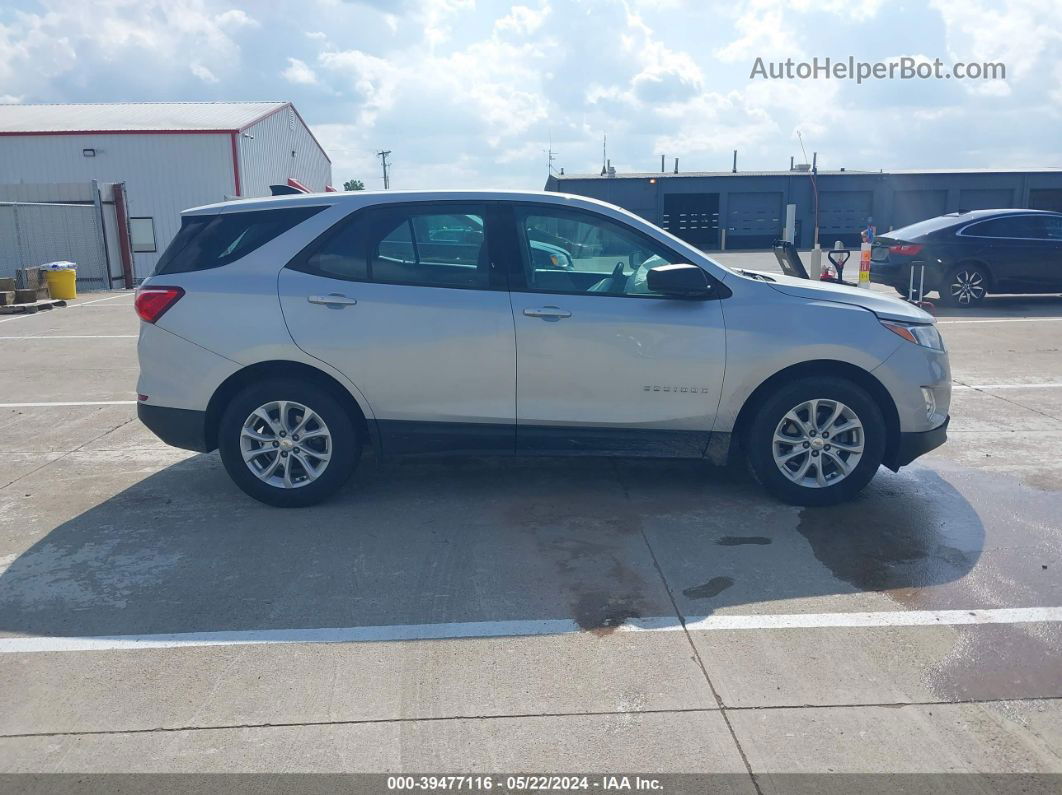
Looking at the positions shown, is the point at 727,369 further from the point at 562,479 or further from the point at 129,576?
the point at 129,576

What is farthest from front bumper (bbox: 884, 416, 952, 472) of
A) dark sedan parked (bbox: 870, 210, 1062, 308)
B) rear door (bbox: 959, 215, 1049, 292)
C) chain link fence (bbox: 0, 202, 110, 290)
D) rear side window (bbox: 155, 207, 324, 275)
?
chain link fence (bbox: 0, 202, 110, 290)

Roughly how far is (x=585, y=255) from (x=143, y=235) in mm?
25429

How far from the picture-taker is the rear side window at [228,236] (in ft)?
17.6

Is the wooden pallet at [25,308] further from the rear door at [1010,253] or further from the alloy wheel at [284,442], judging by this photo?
the rear door at [1010,253]

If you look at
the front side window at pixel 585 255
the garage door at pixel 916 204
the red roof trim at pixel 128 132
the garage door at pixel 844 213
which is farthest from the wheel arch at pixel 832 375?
the garage door at pixel 916 204

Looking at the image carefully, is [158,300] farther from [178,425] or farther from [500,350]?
[500,350]

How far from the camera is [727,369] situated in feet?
17.1

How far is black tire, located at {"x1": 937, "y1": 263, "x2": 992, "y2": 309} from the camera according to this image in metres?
15.0

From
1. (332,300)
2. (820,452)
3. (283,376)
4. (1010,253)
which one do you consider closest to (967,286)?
(1010,253)

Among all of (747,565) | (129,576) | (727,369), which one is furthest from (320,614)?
(727,369)

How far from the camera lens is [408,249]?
5.36 metres

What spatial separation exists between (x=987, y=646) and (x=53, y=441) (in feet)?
22.1

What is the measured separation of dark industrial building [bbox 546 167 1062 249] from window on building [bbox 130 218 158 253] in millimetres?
15954

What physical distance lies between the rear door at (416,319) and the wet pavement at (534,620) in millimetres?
574
